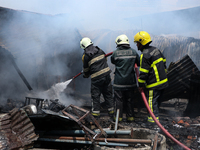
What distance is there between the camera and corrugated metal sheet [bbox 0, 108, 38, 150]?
259 centimetres

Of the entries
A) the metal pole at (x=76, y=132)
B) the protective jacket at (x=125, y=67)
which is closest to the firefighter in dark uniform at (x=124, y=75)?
the protective jacket at (x=125, y=67)

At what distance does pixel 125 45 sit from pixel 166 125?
6.78 feet

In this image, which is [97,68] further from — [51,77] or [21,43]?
[51,77]

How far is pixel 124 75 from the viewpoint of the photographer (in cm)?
410

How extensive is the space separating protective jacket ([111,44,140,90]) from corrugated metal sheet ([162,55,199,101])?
148 cm

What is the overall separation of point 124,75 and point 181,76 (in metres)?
1.96

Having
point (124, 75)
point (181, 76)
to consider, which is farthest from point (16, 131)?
point (181, 76)

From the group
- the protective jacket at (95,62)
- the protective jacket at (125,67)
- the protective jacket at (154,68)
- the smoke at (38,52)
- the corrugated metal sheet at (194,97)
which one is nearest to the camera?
the protective jacket at (154,68)

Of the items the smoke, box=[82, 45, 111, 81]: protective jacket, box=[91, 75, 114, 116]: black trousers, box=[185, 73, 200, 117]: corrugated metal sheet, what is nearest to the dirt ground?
box=[185, 73, 200, 117]: corrugated metal sheet

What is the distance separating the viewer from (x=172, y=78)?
512 cm

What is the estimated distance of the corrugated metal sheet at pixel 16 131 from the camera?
8.49 ft

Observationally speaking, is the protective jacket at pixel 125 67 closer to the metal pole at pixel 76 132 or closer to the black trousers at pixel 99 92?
the black trousers at pixel 99 92

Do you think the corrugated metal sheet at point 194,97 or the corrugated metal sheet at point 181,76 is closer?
the corrugated metal sheet at point 194,97

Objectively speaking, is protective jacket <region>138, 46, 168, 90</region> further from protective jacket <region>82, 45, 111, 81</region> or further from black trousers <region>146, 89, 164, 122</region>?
protective jacket <region>82, 45, 111, 81</region>
